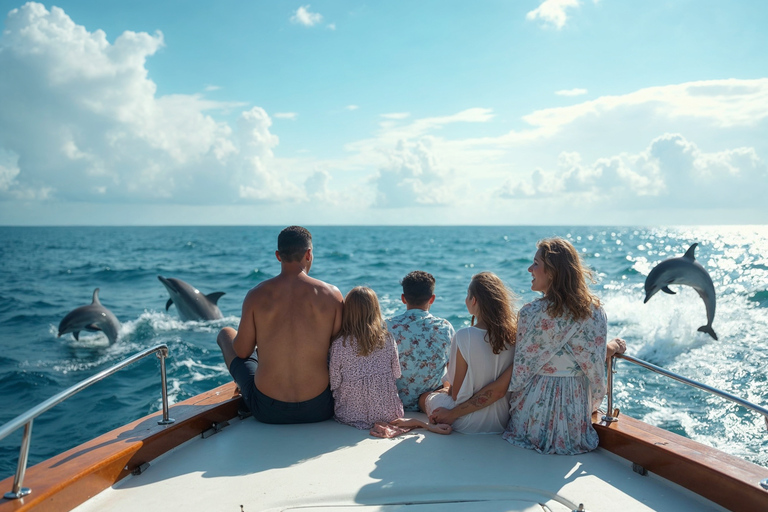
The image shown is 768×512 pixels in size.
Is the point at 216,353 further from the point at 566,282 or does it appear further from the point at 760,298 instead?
the point at 760,298

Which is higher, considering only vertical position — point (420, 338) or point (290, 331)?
point (290, 331)

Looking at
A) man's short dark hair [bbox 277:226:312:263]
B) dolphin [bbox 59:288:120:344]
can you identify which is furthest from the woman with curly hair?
dolphin [bbox 59:288:120:344]

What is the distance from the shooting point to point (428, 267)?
30891 mm

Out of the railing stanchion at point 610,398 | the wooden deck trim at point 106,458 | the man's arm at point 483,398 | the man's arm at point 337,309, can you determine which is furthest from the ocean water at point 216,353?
the wooden deck trim at point 106,458

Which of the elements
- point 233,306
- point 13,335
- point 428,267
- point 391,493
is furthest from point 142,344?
point 428,267

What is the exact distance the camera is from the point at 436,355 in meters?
4.72

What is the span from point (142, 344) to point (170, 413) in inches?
331

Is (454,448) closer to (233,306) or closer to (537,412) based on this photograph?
(537,412)

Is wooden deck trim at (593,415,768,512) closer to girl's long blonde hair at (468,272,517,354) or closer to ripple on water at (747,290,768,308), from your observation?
girl's long blonde hair at (468,272,517,354)

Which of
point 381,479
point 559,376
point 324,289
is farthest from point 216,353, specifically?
point 559,376

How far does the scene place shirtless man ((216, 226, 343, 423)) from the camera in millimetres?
4172

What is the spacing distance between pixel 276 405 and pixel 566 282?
2.40m

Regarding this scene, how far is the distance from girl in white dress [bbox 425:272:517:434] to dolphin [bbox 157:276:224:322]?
10156 millimetres

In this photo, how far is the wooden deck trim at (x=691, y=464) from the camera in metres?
3.04
